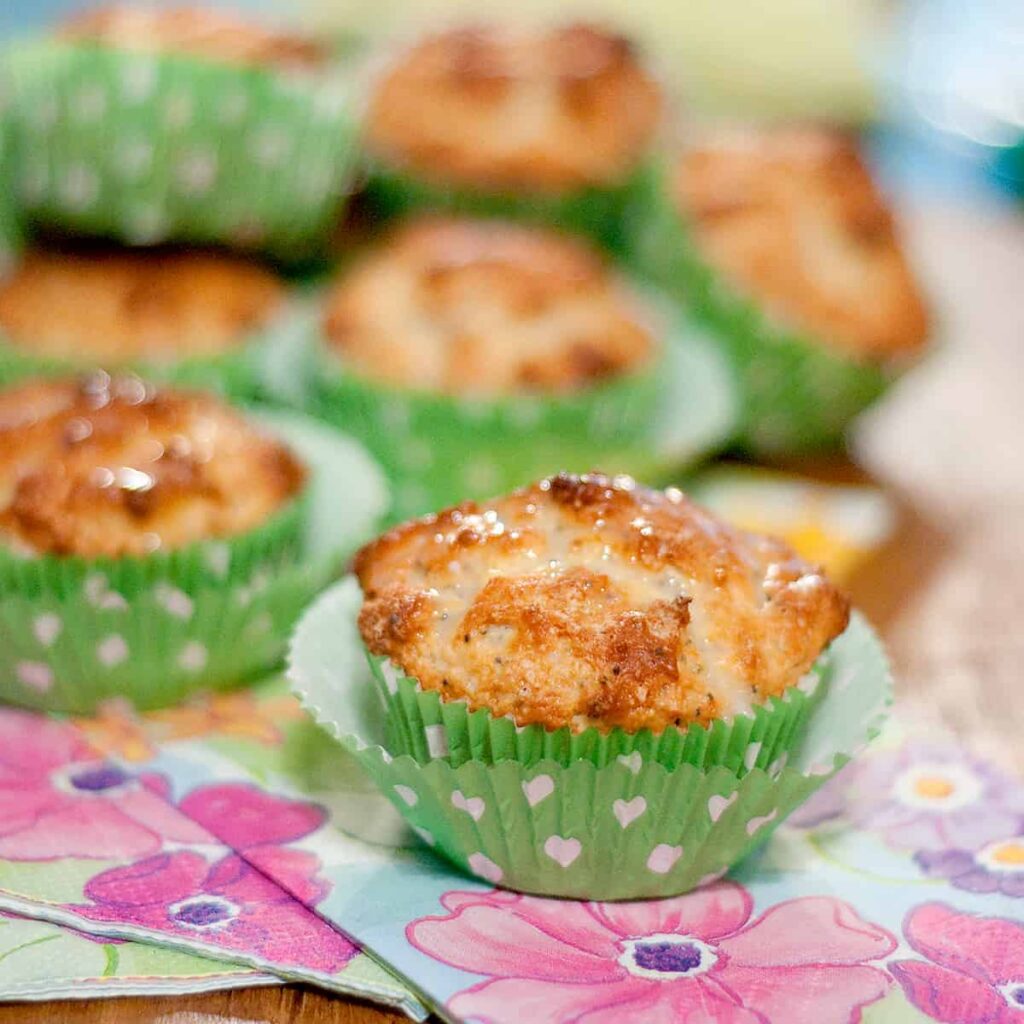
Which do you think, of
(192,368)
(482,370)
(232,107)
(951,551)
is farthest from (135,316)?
(951,551)

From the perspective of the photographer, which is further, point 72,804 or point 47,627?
point 47,627

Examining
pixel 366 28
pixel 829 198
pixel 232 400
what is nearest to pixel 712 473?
pixel 829 198

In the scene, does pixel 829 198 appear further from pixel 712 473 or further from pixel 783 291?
pixel 712 473

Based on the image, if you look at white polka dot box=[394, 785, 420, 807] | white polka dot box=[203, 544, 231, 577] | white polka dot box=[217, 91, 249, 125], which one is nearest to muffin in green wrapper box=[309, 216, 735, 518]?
white polka dot box=[217, 91, 249, 125]

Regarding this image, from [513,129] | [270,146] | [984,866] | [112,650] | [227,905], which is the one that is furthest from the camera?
[513,129]

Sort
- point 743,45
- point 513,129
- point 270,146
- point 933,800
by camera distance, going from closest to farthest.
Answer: point 933,800
point 270,146
point 513,129
point 743,45

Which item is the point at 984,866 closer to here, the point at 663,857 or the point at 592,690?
the point at 663,857
